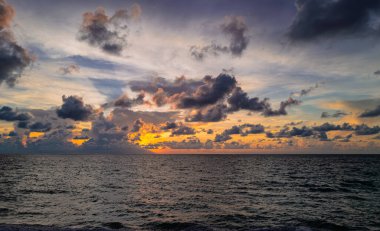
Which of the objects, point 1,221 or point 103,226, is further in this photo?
point 1,221

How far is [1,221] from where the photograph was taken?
91.8ft

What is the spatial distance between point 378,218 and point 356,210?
13.5 ft

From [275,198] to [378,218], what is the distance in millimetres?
14265

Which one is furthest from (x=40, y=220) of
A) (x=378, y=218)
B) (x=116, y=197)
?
(x=378, y=218)

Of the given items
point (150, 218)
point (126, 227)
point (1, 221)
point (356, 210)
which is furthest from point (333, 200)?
point (1, 221)

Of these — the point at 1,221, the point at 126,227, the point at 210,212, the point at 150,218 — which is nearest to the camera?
the point at 126,227

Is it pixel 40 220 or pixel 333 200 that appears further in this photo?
pixel 333 200

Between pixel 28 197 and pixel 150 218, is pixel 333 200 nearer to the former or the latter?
pixel 150 218

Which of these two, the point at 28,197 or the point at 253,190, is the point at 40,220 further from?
the point at 253,190

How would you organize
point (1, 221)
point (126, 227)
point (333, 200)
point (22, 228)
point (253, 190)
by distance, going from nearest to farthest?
point (22, 228) → point (126, 227) → point (1, 221) → point (333, 200) → point (253, 190)

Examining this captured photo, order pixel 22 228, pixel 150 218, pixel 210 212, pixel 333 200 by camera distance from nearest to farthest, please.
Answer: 1. pixel 22 228
2. pixel 150 218
3. pixel 210 212
4. pixel 333 200

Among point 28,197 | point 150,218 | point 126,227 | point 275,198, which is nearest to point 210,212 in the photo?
point 150,218

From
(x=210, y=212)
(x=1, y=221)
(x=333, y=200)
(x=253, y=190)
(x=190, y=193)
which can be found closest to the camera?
(x=1, y=221)

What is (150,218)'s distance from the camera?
2978 centimetres
